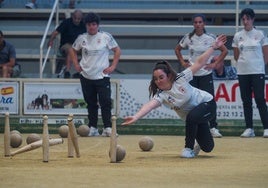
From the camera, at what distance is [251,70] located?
52.1 ft

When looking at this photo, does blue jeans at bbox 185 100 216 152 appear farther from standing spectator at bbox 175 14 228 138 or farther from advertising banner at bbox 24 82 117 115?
advertising banner at bbox 24 82 117 115

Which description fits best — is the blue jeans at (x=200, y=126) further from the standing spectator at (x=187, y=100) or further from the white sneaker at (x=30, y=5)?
the white sneaker at (x=30, y=5)

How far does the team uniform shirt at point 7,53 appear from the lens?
67.3ft

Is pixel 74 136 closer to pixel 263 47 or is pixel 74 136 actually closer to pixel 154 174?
pixel 154 174

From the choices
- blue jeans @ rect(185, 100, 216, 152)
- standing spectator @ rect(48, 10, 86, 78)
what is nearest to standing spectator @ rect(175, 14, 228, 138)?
blue jeans @ rect(185, 100, 216, 152)

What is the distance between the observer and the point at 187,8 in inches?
948

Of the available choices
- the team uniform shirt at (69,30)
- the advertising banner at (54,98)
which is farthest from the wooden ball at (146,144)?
the team uniform shirt at (69,30)

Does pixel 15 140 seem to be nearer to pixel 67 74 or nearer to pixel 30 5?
pixel 67 74

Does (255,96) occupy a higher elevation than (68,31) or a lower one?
lower

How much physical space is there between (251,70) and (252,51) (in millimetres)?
371

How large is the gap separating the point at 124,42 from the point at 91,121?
8.17 meters

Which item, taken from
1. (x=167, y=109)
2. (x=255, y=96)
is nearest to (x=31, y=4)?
(x=167, y=109)

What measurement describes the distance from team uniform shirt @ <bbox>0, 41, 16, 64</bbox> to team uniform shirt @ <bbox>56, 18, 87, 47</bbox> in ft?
4.27

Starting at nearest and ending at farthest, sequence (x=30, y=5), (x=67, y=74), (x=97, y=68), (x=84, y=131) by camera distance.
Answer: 1. (x=84, y=131)
2. (x=97, y=68)
3. (x=67, y=74)
4. (x=30, y=5)
